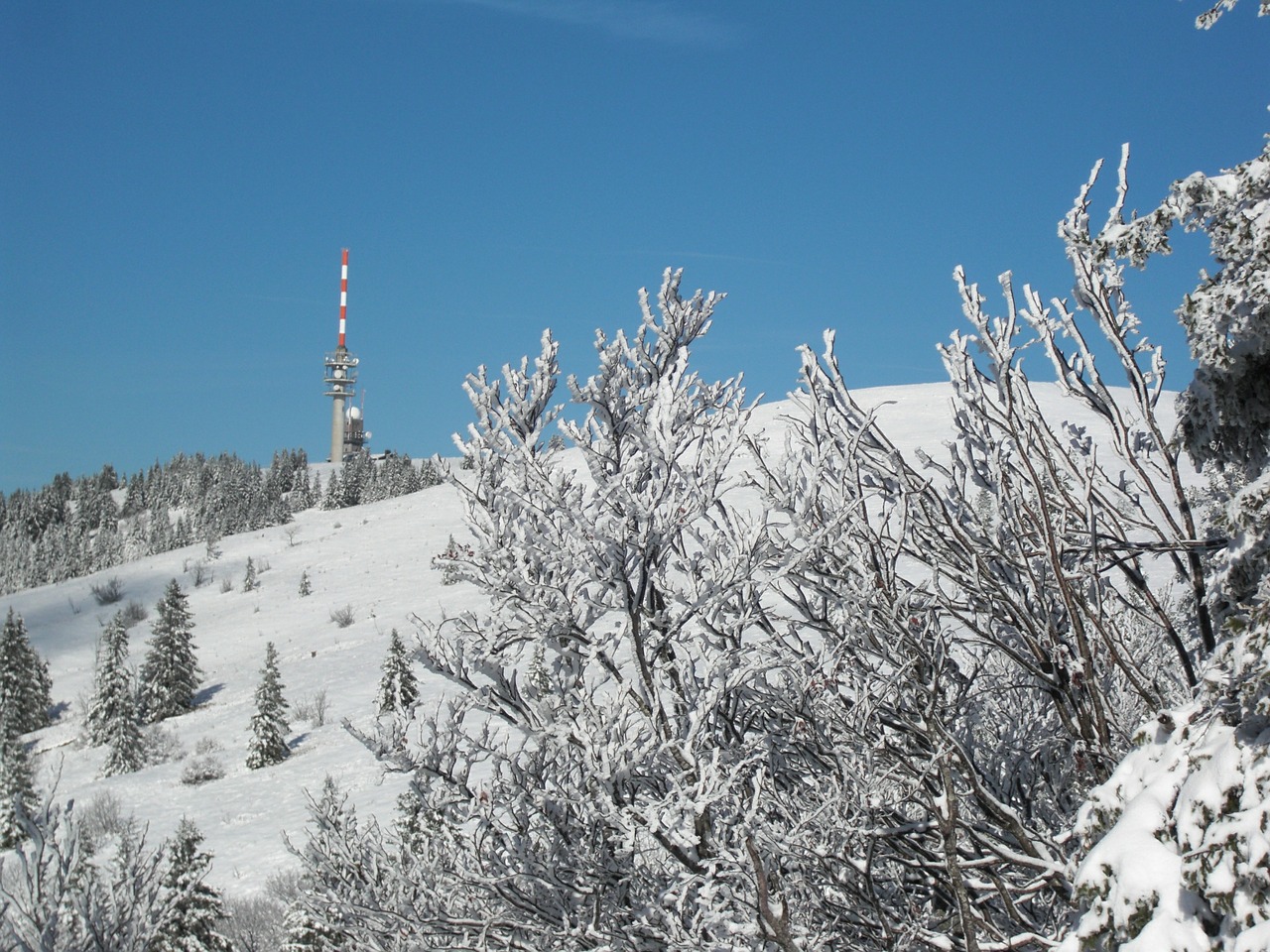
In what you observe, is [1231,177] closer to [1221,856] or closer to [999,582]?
[999,582]

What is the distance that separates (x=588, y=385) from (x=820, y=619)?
63.2 inches

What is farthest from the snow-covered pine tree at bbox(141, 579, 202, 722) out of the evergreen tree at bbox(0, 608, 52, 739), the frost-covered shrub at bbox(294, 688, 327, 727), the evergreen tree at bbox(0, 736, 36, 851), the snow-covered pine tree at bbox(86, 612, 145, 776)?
the evergreen tree at bbox(0, 736, 36, 851)

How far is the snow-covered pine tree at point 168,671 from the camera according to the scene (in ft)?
139

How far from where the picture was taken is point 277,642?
164 feet

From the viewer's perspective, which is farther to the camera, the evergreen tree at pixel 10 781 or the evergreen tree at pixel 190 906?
the evergreen tree at pixel 10 781

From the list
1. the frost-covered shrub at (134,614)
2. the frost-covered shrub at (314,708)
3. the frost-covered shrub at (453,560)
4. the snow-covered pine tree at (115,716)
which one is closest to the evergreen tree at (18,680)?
the snow-covered pine tree at (115,716)

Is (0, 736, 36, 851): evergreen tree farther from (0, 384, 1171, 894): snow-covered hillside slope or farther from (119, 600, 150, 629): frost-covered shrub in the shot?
(119, 600, 150, 629): frost-covered shrub

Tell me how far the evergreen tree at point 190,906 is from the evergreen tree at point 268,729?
15.6 m

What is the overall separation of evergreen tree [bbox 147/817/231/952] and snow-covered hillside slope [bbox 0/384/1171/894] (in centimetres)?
197

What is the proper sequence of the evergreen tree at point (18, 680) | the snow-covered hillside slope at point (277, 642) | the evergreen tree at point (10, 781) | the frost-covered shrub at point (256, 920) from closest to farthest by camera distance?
the frost-covered shrub at point (256, 920) < the snow-covered hillside slope at point (277, 642) < the evergreen tree at point (10, 781) < the evergreen tree at point (18, 680)

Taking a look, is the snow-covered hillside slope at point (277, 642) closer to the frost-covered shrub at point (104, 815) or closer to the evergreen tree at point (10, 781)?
the frost-covered shrub at point (104, 815)

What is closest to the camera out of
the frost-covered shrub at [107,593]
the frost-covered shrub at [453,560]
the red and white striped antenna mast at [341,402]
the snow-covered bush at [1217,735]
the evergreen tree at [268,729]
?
the snow-covered bush at [1217,735]

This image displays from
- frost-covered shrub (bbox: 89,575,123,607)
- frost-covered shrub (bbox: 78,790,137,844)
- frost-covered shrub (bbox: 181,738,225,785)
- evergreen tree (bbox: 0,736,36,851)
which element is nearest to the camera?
frost-covered shrub (bbox: 78,790,137,844)

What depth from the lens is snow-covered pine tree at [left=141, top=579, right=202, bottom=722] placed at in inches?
1668
